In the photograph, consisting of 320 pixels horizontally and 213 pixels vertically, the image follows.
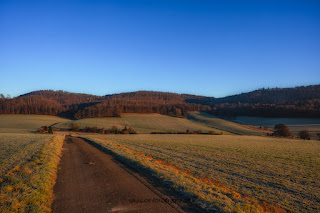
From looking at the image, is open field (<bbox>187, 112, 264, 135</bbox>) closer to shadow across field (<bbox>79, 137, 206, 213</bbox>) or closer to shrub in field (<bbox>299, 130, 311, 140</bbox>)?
shrub in field (<bbox>299, 130, 311, 140</bbox>)

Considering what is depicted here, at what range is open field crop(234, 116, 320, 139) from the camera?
9451cm

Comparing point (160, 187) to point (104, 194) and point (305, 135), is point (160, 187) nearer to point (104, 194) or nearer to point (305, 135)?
point (104, 194)

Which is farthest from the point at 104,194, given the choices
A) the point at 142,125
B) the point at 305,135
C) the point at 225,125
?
the point at 225,125

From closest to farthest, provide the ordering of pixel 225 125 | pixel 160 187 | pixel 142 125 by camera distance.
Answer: pixel 160 187 < pixel 142 125 < pixel 225 125

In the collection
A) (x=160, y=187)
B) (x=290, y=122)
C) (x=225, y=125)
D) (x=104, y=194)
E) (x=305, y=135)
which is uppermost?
(x=104, y=194)

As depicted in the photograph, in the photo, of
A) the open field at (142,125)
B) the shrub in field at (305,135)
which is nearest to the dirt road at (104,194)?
the open field at (142,125)

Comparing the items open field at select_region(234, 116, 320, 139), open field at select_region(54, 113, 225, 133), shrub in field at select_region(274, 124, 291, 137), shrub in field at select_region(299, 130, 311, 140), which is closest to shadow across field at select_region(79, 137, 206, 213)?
open field at select_region(54, 113, 225, 133)

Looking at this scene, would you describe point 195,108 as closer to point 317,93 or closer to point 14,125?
point 317,93

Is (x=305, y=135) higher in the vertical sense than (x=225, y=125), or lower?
lower

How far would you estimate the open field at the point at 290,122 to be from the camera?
310 feet

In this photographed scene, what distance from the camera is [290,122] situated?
365 feet

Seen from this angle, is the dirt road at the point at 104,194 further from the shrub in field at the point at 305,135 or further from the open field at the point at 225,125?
Answer: the shrub in field at the point at 305,135

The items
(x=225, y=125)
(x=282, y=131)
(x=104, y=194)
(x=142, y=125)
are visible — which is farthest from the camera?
(x=225, y=125)

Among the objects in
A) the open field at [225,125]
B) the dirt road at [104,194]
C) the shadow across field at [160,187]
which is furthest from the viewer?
the open field at [225,125]
